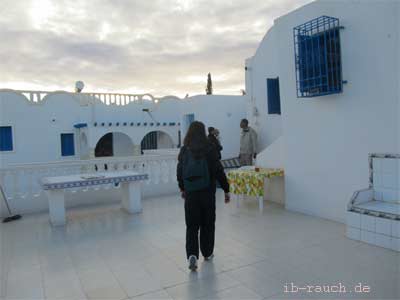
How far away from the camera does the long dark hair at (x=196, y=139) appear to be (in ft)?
10.9

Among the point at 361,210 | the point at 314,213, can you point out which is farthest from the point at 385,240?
the point at 314,213

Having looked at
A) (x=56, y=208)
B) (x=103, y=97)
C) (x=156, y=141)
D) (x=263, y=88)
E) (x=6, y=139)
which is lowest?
(x=56, y=208)

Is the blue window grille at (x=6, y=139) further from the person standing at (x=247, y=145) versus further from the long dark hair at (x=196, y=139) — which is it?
the long dark hair at (x=196, y=139)

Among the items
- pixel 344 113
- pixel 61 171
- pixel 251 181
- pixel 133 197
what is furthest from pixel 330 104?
pixel 61 171

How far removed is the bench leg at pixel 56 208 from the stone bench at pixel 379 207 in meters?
4.26

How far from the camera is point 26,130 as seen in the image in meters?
12.7

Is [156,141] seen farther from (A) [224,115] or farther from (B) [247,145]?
(B) [247,145]

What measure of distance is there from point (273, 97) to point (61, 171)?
486 centimetres

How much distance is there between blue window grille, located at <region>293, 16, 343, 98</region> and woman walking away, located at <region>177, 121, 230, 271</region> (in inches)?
88.5

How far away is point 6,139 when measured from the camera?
12.4 m

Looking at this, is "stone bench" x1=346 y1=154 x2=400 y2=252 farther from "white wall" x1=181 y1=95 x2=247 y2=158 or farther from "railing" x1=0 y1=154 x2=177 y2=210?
"white wall" x1=181 y1=95 x2=247 y2=158

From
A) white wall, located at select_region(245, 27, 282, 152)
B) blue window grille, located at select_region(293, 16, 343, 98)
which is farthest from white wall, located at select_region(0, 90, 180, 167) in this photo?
blue window grille, located at select_region(293, 16, 343, 98)

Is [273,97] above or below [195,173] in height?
above

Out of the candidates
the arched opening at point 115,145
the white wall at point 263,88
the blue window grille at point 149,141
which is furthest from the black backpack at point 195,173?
the blue window grille at point 149,141
